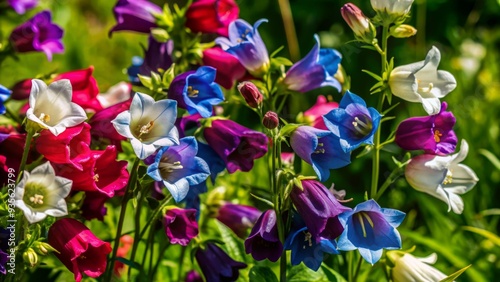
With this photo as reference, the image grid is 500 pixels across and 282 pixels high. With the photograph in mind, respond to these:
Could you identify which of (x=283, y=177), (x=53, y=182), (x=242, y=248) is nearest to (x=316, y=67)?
(x=283, y=177)

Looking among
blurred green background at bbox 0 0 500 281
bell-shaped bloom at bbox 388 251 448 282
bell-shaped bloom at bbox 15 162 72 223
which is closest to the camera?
bell-shaped bloom at bbox 15 162 72 223

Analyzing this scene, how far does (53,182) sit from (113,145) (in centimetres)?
23

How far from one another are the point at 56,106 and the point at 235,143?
0.31 metres

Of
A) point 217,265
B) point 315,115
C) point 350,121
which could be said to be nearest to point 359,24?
point 350,121

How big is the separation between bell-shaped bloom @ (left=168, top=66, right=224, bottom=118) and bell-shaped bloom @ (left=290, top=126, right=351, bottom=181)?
169 millimetres

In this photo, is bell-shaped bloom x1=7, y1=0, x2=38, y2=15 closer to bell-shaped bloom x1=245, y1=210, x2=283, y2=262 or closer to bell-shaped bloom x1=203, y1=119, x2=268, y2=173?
bell-shaped bloom x1=203, y1=119, x2=268, y2=173

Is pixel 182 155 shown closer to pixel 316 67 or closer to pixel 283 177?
pixel 283 177

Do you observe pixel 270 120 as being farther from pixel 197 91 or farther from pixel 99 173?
pixel 99 173

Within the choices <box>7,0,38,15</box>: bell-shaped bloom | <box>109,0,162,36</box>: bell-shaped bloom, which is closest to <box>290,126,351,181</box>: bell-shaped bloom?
<box>109,0,162,36</box>: bell-shaped bloom

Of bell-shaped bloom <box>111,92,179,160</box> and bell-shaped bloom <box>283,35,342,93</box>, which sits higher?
bell-shaped bloom <box>111,92,179,160</box>

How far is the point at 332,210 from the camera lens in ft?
4.06

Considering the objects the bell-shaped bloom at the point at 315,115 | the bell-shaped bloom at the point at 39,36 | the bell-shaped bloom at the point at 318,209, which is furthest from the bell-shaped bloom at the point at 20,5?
the bell-shaped bloom at the point at 318,209

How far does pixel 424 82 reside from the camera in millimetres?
1398

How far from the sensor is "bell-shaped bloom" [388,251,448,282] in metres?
1.38
